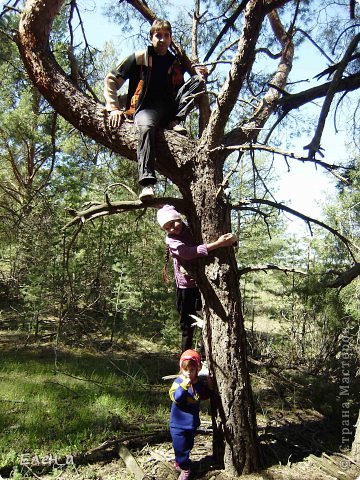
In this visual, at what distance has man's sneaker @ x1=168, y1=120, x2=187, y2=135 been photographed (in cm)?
297

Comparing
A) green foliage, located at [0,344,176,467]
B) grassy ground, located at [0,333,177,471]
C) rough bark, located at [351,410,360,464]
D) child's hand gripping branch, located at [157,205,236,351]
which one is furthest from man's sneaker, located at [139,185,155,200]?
rough bark, located at [351,410,360,464]

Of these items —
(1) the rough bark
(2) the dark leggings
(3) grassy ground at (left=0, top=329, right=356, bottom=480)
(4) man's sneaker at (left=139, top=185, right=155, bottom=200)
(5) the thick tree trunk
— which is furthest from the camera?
(2) the dark leggings

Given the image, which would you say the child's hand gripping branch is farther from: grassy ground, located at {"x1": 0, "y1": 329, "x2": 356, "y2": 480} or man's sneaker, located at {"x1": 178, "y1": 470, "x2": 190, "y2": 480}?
grassy ground, located at {"x1": 0, "y1": 329, "x2": 356, "y2": 480}

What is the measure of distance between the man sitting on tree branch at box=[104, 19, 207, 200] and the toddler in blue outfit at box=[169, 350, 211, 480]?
1.29 m

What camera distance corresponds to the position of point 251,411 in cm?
287

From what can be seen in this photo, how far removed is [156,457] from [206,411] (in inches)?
52.6

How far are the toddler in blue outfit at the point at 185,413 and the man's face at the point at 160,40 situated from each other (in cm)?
230

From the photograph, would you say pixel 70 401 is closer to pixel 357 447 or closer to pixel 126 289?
pixel 126 289

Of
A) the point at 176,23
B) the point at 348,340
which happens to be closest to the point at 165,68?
the point at 176,23

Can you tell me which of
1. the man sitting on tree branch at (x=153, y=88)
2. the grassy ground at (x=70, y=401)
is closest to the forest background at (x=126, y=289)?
the grassy ground at (x=70, y=401)

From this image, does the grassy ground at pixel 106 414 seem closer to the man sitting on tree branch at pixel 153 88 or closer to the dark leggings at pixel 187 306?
the dark leggings at pixel 187 306

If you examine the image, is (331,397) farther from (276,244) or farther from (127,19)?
(276,244)

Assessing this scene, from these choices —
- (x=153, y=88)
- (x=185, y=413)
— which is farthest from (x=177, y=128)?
(x=185, y=413)

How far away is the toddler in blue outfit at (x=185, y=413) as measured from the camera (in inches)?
108
